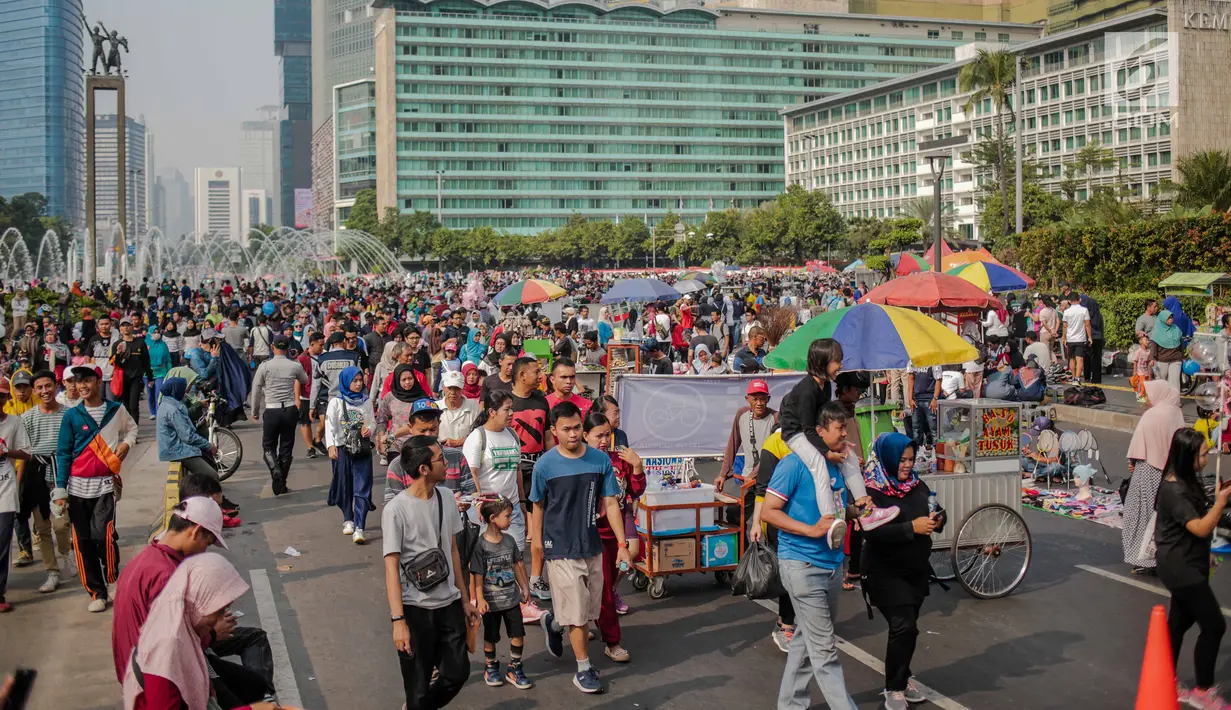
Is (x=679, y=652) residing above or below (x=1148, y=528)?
below

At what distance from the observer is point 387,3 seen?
131250 millimetres

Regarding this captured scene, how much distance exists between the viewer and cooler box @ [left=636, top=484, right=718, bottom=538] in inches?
320

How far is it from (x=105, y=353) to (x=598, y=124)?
12608 cm

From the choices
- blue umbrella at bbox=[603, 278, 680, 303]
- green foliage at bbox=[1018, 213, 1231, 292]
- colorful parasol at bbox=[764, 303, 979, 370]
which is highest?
green foliage at bbox=[1018, 213, 1231, 292]

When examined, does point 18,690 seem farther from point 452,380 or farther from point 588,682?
point 452,380

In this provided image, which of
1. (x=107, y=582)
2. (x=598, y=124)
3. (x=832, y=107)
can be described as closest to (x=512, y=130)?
(x=598, y=124)

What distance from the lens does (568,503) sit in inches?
253

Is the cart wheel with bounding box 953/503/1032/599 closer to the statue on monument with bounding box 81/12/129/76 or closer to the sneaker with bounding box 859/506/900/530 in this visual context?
the sneaker with bounding box 859/506/900/530

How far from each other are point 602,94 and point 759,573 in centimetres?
13607

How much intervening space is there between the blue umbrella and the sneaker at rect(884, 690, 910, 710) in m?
18.6

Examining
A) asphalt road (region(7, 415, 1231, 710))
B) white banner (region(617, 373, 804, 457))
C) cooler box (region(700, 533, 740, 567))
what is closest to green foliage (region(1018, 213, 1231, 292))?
white banner (region(617, 373, 804, 457))

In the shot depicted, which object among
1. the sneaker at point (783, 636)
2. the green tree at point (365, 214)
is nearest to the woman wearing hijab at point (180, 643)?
the sneaker at point (783, 636)

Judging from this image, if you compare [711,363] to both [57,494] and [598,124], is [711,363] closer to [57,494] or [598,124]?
[57,494]

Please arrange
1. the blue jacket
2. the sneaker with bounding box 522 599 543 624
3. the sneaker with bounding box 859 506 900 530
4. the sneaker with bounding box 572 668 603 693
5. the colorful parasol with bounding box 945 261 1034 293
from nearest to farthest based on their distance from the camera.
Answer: the sneaker with bounding box 859 506 900 530
the sneaker with bounding box 572 668 603 693
the sneaker with bounding box 522 599 543 624
the blue jacket
the colorful parasol with bounding box 945 261 1034 293
